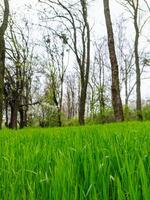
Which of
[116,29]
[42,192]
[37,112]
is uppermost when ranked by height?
[116,29]

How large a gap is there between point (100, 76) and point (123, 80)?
4.98 meters

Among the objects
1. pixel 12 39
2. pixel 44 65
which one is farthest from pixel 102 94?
pixel 12 39

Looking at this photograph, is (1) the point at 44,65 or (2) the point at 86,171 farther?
(1) the point at 44,65

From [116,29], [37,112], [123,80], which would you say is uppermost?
[116,29]

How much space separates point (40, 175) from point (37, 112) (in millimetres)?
51259

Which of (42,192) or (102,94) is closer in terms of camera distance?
(42,192)

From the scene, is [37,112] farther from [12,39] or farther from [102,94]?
[12,39]

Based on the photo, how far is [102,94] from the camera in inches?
1854

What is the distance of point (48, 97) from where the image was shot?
169 ft

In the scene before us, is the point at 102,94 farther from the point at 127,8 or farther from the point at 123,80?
the point at 127,8

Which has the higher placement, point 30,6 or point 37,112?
point 30,6

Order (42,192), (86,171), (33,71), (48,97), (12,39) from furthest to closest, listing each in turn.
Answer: (48,97)
(33,71)
(12,39)
(86,171)
(42,192)

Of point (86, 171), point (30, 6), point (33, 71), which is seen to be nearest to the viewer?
point (86, 171)

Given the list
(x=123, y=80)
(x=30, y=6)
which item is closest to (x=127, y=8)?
(x=30, y=6)
